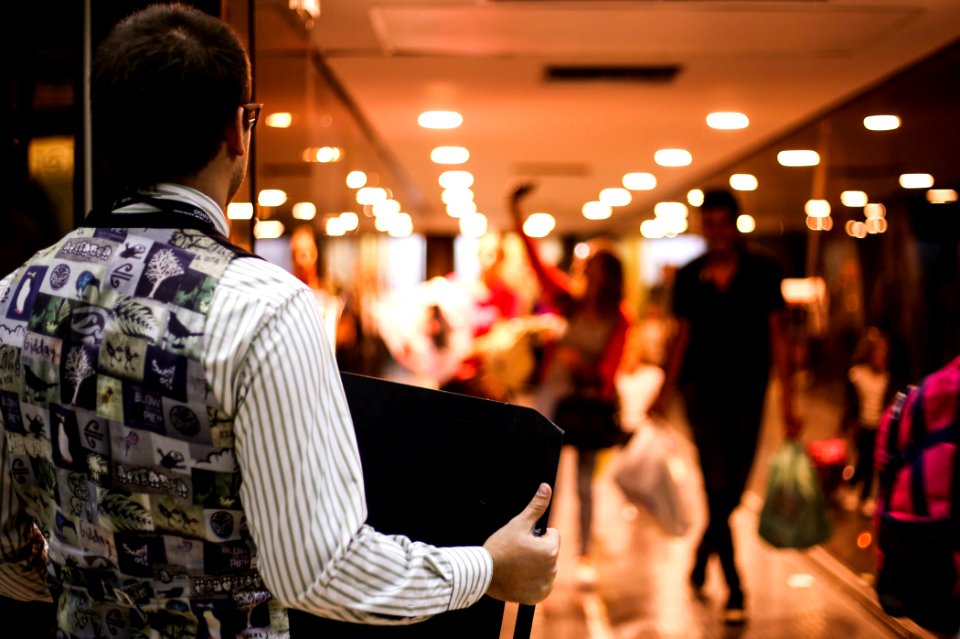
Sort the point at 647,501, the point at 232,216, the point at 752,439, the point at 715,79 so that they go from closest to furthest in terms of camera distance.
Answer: the point at 232,216
the point at 752,439
the point at 647,501
the point at 715,79

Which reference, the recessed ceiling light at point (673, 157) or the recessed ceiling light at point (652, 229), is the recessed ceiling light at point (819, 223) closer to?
the recessed ceiling light at point (673, 157)

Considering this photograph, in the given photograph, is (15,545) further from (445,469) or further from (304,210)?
(304,210)

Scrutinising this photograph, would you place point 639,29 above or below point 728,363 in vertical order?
above

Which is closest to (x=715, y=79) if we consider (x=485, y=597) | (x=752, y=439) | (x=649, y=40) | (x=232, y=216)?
(x=649, y=40)

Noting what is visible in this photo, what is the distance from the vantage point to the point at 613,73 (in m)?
5.14

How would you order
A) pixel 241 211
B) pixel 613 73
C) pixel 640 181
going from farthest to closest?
1. pixel 640 181
2. pixel 613 73
3. pixel 241 211

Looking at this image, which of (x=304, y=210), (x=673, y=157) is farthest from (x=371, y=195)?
(x=304, y=210)

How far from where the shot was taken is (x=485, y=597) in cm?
142

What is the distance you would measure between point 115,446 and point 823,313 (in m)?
5.65

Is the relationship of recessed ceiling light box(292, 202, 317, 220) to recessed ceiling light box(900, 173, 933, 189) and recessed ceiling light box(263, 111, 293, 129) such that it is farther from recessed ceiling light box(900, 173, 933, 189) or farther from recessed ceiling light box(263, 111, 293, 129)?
recessed ceiling light box(900, 173, 933, 189)

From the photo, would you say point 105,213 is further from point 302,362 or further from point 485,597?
point 485,597

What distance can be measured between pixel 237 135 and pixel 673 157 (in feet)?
25.2

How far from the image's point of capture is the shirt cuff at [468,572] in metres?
1.13

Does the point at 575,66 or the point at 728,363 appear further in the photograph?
the point at 575,66
